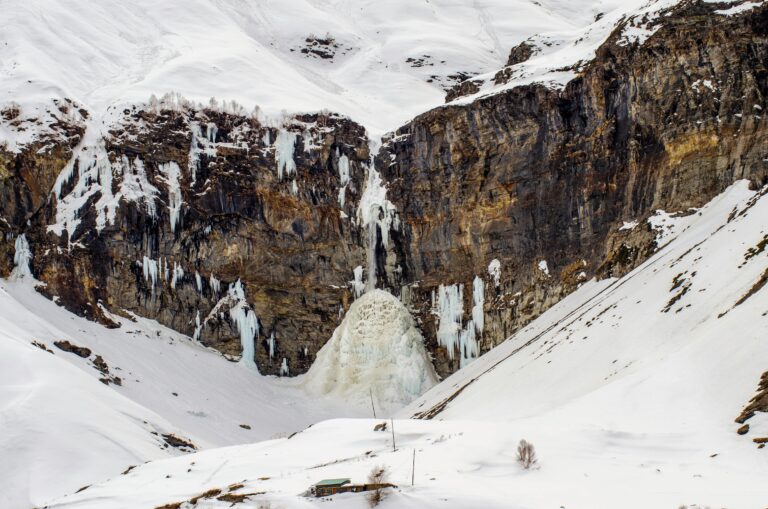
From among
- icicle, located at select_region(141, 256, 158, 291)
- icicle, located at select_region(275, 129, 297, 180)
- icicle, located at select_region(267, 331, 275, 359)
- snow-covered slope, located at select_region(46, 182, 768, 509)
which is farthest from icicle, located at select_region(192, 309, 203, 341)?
snow-covered slope, located at select_region(46, 182, 768, 509)

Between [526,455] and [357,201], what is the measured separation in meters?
38.7

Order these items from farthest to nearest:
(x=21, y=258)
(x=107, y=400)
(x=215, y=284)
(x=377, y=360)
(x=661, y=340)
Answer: (x=215, y=284)
(x=377, y=360)
(x=21, y=258)
(x=107, y=400)
(x=661, y=340)

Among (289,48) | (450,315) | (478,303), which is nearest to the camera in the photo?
(478,303)

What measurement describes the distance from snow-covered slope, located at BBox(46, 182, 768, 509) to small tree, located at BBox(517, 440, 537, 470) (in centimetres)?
20

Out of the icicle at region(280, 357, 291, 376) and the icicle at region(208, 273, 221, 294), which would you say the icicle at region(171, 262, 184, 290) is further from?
the icicle at region(280, 357, 291, 376)

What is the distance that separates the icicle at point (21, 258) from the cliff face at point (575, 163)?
79.6 feet

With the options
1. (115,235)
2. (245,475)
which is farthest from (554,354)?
(115,235)

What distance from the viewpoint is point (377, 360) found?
49.8 metres

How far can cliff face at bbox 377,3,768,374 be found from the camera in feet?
134

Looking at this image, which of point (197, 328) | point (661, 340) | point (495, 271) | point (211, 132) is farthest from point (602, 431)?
point (211, 132)

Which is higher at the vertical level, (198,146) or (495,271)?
(198,146)

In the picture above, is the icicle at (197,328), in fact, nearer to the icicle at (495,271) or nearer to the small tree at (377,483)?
the icicle at (495,271)

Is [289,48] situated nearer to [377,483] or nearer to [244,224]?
[244,224]

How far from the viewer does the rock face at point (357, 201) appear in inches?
1699
